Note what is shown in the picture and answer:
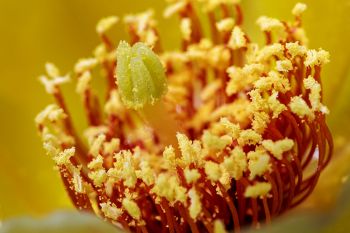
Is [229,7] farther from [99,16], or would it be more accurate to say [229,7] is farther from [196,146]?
[196,146]

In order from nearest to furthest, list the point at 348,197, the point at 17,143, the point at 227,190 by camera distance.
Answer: the point at 348,197 → the point at 227,190 → the point at 17,143

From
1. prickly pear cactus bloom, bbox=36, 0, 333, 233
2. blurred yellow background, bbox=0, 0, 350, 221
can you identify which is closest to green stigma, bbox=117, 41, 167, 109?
prickly pear cactus bloom, bbox=36, 0, 333, 233

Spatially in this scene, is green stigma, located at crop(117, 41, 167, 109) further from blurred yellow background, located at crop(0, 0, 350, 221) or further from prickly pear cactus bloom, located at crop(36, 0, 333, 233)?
blurred yellow background, located at crop(0, 0, 350, 221)

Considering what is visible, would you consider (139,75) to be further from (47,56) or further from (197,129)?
(47,56)

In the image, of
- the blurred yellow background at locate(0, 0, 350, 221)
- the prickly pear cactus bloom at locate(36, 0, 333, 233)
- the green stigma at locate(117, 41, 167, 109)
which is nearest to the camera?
the prickly pear cactus bloom at locate(36, 0, 333, 233)

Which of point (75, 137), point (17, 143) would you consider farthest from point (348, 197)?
point (17, 143)

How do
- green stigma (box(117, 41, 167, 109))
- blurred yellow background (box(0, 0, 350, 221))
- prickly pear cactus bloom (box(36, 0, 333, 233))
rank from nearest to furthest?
1. prickly pear cactus bloom (box(36, 0, 333, 233))
2. green stigma (box(117, 41, 167, 109))
3. blurred yellow background (box(0, 0, 350, 221))

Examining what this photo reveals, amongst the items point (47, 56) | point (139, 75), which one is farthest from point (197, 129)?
point (47, 56)

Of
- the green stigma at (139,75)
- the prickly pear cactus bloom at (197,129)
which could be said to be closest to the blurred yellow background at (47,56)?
the prickly pear cactus bloom at (197,129)

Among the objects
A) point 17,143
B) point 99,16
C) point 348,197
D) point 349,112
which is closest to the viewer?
point 348,197
